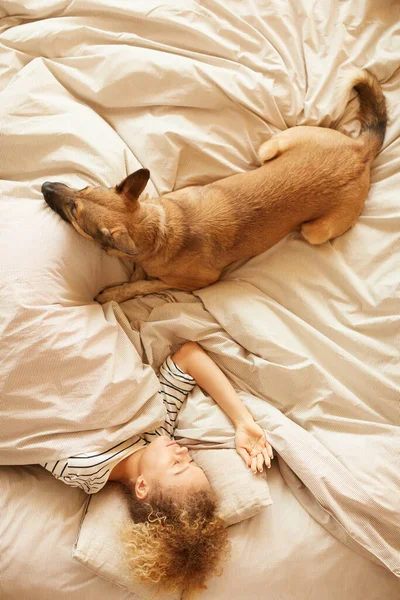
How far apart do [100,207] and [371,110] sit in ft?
4.91

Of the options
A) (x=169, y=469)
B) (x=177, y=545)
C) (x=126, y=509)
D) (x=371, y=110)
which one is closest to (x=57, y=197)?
(x=169, y=469)

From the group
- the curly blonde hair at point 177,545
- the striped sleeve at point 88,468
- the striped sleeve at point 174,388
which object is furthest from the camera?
the striped sleeve at point 174,388

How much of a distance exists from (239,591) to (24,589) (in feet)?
2.82

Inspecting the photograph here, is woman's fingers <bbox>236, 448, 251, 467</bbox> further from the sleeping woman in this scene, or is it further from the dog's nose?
the dog's nose

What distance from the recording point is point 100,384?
196 centimetres

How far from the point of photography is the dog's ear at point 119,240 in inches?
78.3

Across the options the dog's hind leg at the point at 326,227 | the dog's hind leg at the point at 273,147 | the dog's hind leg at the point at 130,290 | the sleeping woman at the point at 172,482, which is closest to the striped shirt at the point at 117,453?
the sleeping woman at the point at 172,482

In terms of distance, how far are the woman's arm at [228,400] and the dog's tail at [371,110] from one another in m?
1.35

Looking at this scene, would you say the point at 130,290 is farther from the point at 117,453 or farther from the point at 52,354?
the point at 117,453

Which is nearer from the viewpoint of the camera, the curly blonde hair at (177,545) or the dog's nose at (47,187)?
the curly blonde hair at (177,545)

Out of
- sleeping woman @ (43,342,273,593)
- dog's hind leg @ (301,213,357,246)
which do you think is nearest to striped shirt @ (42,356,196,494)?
sleeping woman @ (43,342,273,593)

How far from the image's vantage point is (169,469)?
1.90 meters

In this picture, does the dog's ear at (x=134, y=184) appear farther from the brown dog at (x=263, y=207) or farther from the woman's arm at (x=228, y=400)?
the woman's arm at (x=228, y=400)

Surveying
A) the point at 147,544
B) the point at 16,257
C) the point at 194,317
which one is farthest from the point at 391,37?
the point at 147,544
